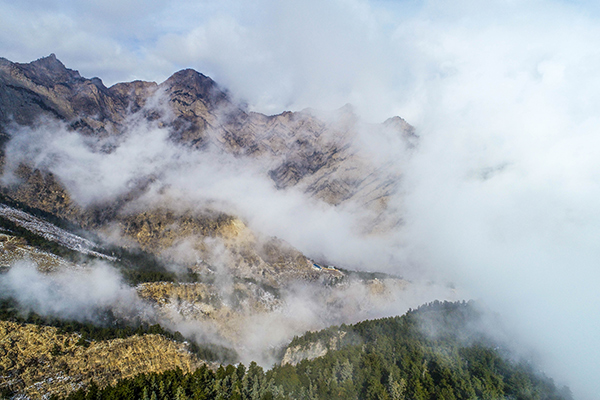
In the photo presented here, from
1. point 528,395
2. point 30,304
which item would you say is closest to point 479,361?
point 528,395

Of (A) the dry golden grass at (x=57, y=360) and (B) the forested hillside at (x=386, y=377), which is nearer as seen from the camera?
(A) the dry golden grass at (x=57, y=360)

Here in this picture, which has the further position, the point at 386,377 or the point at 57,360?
the point at 386,377

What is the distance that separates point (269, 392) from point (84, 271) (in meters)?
103

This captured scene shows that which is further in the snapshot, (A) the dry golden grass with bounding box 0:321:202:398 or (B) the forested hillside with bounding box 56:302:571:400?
(B) the forested hillside with bounding box 56:302:571:400

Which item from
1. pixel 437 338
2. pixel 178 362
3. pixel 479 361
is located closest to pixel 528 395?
pixel 479 361

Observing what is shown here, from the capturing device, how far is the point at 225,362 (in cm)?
17562

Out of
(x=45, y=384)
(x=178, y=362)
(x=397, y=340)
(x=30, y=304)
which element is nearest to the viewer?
(x=45, y=384)

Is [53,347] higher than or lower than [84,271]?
lower

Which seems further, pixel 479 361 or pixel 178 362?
pixel 178 362

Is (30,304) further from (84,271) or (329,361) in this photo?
(329,361)

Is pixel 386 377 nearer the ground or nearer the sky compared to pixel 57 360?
nearer the sky

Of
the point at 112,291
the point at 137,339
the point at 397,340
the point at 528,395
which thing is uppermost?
the point at 112,291

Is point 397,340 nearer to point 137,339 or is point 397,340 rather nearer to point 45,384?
point 137,339

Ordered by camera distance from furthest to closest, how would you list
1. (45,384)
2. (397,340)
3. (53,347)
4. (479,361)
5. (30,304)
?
(397,340)
(479,361)
(30,304)
(53,347)
(45,384)
